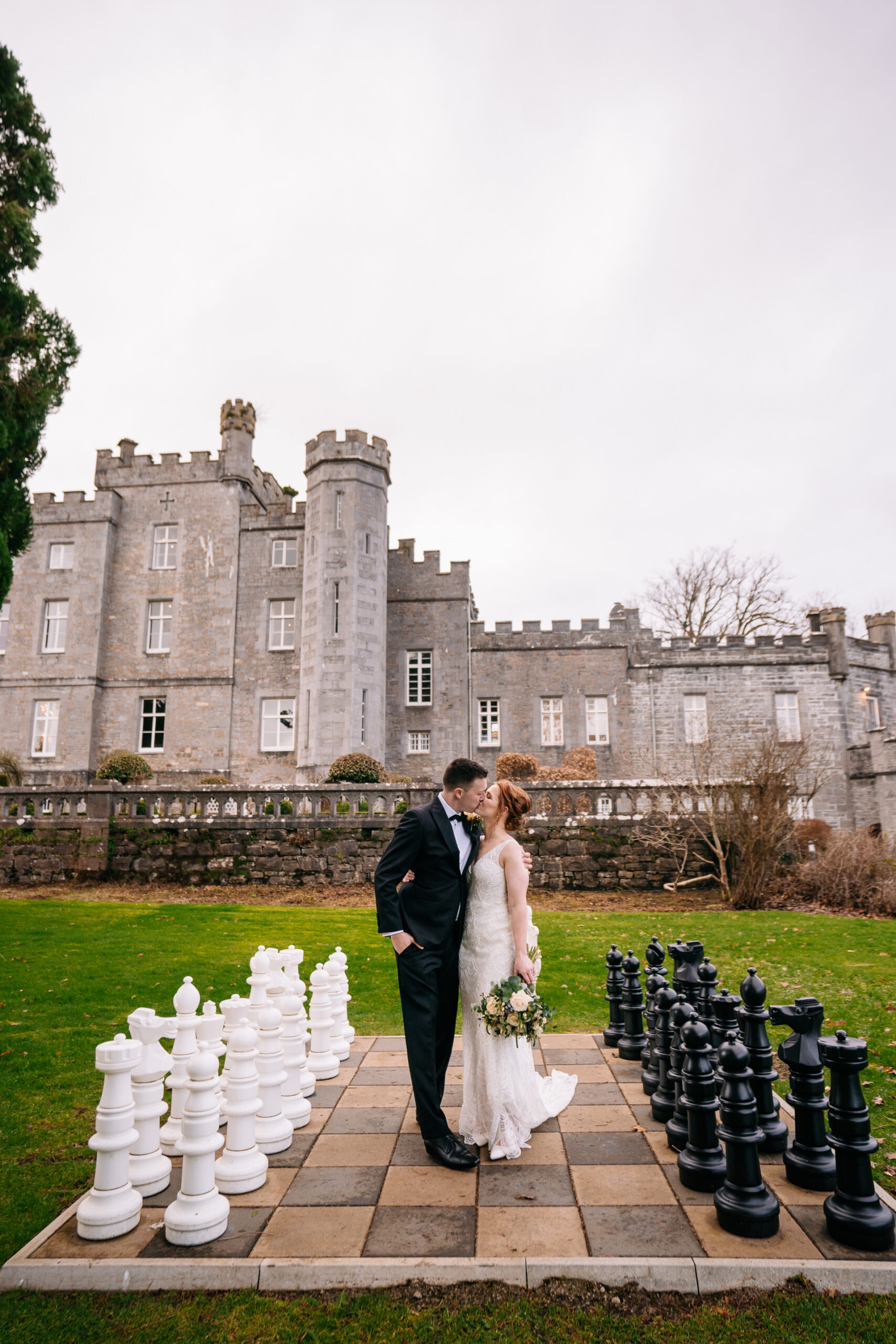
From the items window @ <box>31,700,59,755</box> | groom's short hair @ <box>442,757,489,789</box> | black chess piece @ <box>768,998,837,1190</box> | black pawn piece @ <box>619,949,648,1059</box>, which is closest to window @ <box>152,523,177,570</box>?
window @ <box>31,700,59,755</box>

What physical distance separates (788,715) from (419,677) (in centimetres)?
1314

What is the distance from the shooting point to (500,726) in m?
28.0

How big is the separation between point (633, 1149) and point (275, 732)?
23.4m

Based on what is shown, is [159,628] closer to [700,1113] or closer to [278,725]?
[278,725]

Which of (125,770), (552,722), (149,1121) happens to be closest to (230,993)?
(149,1121)

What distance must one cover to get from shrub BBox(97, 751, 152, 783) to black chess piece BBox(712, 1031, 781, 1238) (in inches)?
826

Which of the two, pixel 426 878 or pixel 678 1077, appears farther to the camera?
pixel 426 878

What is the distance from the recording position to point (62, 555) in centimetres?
2822

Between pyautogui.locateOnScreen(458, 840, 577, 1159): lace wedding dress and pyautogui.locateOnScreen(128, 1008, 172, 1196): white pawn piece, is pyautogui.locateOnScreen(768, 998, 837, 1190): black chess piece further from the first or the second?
pyautogui.locateOnScreen(128, 1008, 172, 1196): white pawn piece

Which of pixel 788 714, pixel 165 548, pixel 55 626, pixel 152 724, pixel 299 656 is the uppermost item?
pixel 165 548

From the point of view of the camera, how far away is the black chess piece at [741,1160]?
3111 millimetres

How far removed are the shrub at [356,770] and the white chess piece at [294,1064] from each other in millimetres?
14678

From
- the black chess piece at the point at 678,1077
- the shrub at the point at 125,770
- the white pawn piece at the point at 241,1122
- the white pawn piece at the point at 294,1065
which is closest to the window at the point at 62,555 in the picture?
the shrub at the point at 125,770

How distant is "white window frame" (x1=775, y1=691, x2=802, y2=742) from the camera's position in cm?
2730
